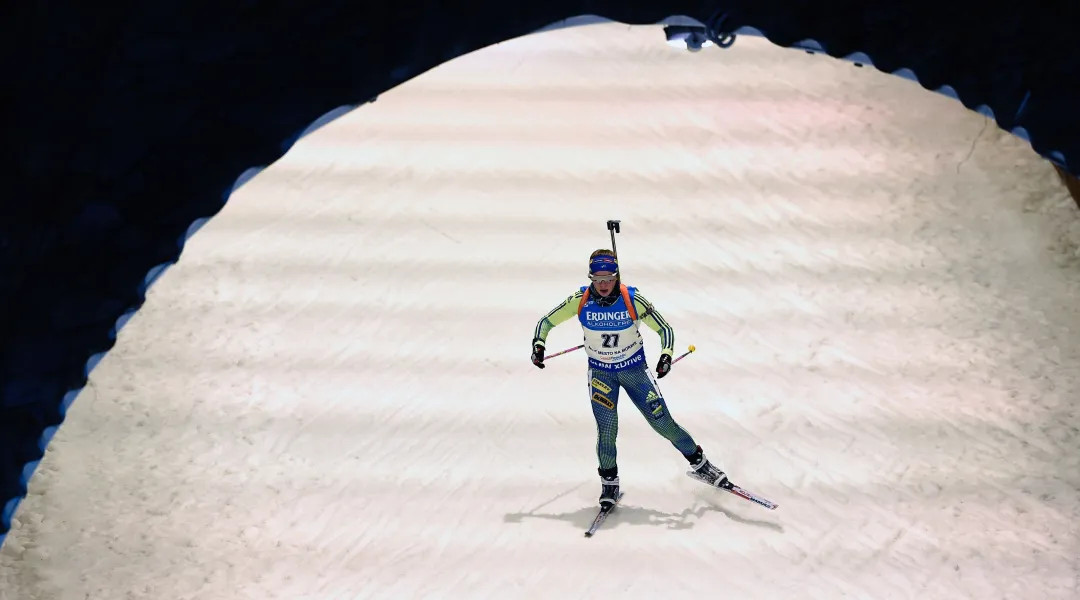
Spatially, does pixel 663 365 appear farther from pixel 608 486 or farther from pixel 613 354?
pixel 608 486

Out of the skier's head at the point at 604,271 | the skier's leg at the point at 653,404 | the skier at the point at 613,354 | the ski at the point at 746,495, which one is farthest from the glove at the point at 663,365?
the ski at the point at 746,495

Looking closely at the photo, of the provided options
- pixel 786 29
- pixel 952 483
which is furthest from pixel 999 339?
pixel 786 29

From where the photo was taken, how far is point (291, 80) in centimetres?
414

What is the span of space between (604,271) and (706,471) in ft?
4.19

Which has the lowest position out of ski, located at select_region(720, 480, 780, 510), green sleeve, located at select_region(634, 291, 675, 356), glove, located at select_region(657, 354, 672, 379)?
ski, located at select_region(720, 480, 780, 510)

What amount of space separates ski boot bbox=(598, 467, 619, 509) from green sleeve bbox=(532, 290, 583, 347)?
→ 779mm

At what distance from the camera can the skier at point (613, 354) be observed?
5.05 meters

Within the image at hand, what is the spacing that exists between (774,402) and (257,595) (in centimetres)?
290

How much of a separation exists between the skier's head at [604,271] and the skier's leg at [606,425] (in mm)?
490

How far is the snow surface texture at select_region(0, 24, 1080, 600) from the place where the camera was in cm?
542

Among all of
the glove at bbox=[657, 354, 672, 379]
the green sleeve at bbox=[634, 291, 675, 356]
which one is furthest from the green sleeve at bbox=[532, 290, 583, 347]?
the glove at bbox=[657, 354, 672, 379]

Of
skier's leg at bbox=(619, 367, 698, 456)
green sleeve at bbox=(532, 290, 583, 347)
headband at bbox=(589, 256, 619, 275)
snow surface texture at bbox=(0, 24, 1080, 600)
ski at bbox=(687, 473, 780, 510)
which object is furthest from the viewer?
ski at bbox=(687, 473, 780, 510)

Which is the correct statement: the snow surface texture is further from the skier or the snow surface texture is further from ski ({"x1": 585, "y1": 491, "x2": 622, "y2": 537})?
the skier

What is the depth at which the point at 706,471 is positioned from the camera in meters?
5.53
